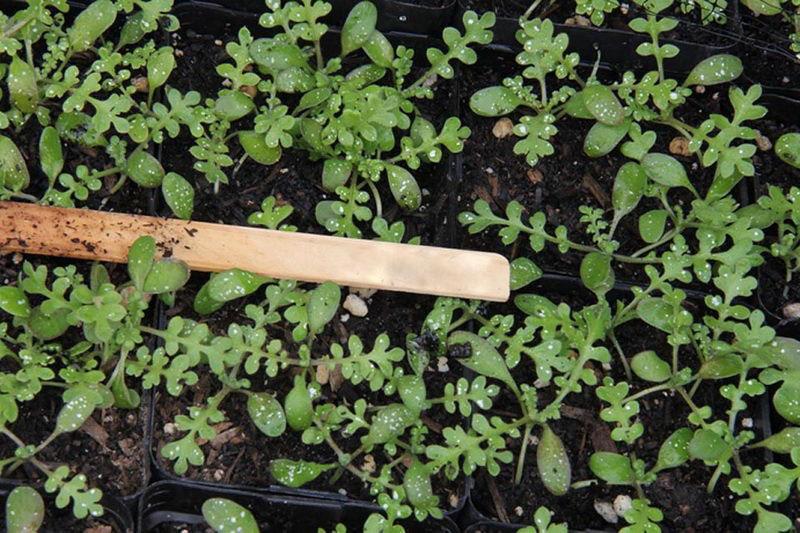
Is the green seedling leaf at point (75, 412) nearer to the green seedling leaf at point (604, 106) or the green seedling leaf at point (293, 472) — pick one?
the green seedling leaf at point (293, 472)

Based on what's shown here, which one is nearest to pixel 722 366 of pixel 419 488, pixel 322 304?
pixel 419 488

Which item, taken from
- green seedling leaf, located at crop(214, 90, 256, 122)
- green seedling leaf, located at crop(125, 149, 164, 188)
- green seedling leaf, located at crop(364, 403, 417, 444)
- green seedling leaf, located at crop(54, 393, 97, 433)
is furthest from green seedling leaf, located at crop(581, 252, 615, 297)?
green seedling leaf, located at crop(54, 393, 97, 433)

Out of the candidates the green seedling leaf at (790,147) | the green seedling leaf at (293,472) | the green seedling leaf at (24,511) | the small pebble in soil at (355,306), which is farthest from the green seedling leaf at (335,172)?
the green seedling leaf at (790,147)

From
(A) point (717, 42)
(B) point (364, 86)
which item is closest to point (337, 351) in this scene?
(B) point (364, 86)

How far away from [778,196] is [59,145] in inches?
58.6

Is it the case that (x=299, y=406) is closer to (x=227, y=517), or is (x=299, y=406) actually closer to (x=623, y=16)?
(x=227, y=517)

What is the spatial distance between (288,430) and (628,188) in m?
0.87

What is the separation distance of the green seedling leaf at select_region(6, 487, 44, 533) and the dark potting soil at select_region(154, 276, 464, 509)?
0.22 metres

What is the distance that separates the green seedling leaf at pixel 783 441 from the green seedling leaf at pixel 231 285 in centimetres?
106

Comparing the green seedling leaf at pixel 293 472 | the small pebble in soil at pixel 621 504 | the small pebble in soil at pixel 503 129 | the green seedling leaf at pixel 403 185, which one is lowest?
the small pebble in soil at pixel 621 504

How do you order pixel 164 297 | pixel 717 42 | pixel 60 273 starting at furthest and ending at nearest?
pixel 717 42 → pixel 164 297 → pixel 60 273

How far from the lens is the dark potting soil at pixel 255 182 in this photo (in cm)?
190

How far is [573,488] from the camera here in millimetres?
1797

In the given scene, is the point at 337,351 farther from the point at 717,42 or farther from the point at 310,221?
the point at 717,42
